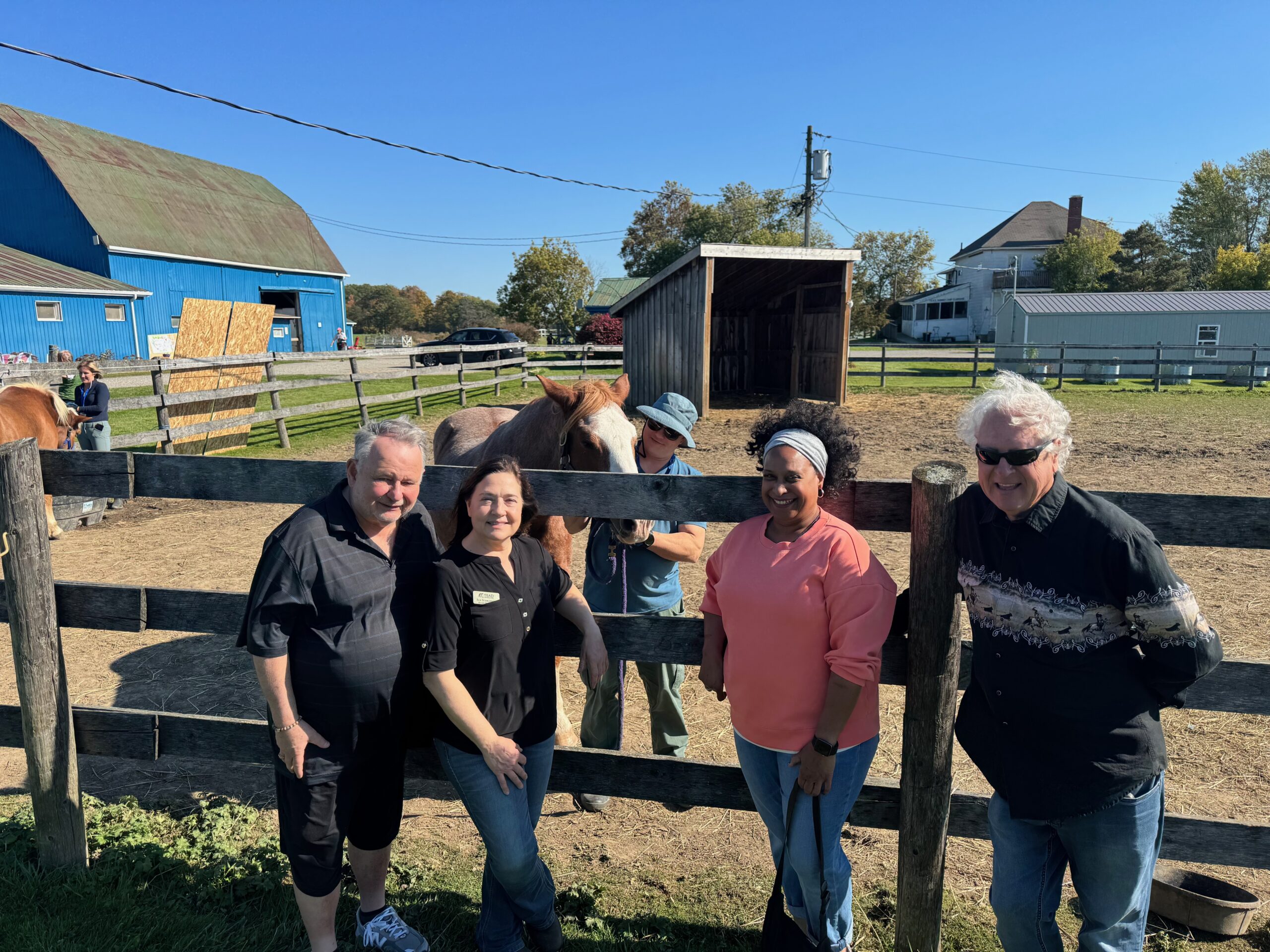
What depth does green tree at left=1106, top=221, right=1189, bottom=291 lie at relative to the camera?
5269cm

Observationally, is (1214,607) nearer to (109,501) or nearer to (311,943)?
(311,943)

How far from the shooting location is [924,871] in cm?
252

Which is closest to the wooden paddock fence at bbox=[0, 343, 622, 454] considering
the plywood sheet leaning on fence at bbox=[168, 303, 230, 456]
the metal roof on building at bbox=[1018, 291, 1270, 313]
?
the plywood sheet leaning on fence at bbox=[168, 303, 230, 456]

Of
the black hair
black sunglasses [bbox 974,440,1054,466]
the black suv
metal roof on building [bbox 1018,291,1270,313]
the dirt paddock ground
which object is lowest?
the dirt paddock ground

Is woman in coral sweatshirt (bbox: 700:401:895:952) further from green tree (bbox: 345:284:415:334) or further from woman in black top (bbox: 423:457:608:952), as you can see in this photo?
green tree (bbox: 345:284:415:334)

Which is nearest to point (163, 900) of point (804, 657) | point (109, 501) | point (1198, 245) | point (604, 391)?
point (804, 657)

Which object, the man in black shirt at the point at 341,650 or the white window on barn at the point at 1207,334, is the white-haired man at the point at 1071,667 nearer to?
the man in black shirt at the point at 341,650

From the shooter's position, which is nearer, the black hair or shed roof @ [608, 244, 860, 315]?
the black hair

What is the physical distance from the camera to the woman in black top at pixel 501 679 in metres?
2.30

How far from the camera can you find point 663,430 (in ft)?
11.9

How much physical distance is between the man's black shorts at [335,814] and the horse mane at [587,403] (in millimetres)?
1913

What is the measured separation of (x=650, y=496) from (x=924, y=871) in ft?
4.93

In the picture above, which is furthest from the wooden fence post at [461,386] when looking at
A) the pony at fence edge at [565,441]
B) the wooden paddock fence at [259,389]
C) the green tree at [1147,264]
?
the green tree at [1147,264]

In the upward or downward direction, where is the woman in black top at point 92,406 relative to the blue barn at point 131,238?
downward
